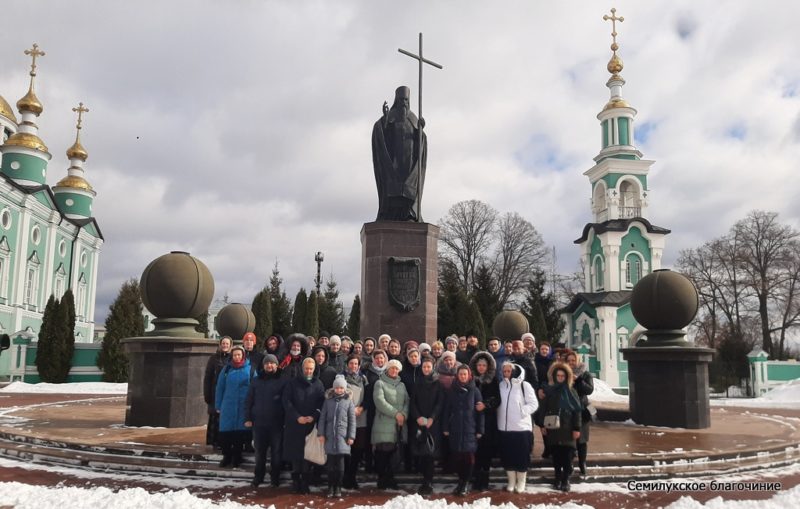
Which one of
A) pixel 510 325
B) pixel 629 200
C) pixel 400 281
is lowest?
pixel 510 325

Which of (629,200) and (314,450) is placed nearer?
(314,450)

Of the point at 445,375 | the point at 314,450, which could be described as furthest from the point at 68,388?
the point at 445,375

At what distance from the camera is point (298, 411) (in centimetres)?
606

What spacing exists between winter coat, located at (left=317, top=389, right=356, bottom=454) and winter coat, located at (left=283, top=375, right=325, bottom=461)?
10 cm

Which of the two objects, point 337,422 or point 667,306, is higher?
point 667,306

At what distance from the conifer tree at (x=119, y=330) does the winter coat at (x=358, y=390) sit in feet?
77.7

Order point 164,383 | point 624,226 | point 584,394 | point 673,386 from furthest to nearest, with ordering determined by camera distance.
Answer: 1. point 624,226
2. point 673,386
3. point 164,383
4. point 584,394

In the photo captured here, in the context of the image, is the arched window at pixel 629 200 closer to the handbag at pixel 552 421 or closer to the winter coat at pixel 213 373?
the handbag at pixel 552 421

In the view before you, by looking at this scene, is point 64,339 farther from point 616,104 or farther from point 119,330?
point 616,104

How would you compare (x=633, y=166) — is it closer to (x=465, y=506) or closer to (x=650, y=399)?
(x=650, y=399)

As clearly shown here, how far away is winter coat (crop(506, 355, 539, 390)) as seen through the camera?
23.0 feet

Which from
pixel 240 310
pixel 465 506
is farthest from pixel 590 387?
pixel 240 310

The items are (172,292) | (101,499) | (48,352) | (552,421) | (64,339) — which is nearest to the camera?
(101,499)

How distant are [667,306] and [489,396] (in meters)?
5.46
